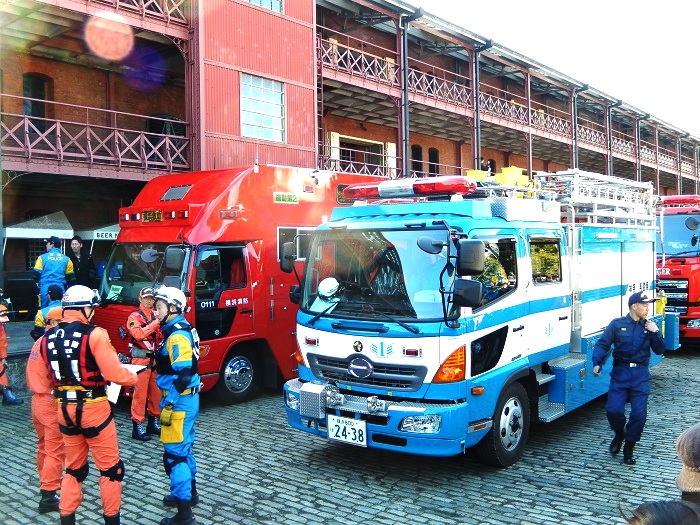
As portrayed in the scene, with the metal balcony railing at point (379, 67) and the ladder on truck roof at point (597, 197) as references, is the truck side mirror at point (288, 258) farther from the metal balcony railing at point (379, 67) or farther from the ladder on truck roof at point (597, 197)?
the metal balcony railing at point (379, 67)

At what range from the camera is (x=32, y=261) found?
1730cm

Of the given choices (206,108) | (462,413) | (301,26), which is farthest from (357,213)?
(301,26)

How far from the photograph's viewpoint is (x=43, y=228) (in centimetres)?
1585

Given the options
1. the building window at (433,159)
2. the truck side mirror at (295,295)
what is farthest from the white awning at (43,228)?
the building window at (433,159)

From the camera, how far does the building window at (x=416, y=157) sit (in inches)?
1051

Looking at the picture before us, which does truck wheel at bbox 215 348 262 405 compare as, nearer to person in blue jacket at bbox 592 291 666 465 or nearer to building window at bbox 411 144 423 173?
person in blue jacket at bbox 592 291 666 465

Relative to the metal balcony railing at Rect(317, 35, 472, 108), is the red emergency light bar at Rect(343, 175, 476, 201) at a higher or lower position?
lower

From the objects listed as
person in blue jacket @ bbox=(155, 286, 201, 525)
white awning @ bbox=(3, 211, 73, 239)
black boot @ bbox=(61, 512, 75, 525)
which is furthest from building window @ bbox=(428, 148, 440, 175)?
black boot @ bbox=(61, 512, 75, 525)

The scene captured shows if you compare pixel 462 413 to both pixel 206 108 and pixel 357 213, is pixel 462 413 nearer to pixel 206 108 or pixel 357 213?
pixel 357 213

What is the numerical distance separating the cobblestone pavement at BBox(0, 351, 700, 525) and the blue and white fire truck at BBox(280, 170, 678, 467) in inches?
16.4

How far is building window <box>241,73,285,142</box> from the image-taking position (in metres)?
16.0

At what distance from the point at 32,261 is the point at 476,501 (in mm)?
15622

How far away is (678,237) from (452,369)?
9565 millimetres

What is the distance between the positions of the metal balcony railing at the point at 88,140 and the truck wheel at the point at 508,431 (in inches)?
392
